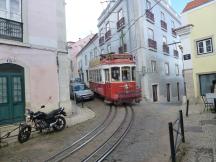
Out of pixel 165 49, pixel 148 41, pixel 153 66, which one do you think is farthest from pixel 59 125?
pixel 165 49

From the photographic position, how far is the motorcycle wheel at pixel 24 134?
32.0 ft

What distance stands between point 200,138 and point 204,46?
32.3 ft

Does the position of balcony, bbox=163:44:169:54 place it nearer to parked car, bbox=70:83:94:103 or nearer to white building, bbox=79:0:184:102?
white building, bbox=79:0:184:102

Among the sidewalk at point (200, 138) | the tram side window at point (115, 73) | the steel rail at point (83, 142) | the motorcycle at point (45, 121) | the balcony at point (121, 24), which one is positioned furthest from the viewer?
the balcony at point (121, 24)

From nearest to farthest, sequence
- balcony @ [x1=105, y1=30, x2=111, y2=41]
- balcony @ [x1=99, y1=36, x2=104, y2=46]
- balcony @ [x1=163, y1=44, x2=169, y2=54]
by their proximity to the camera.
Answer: balcony @ [x1=163, y1=44, x2=169, y2=54] → balcony @ [x1=105, y1=30, x2=111, y2=41] → balcony @ [x1=99, y1=36, x2=104, y2=46]

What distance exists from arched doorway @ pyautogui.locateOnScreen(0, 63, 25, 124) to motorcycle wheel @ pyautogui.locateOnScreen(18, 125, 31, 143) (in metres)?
2.34

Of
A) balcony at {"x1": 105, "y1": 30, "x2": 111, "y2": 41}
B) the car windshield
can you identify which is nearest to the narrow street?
the car windshield

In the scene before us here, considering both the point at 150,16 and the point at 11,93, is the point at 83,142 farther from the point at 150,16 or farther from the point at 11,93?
the point at 150,16

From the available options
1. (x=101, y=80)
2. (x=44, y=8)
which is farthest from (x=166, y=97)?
(x=44, y=8)

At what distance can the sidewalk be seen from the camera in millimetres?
7034

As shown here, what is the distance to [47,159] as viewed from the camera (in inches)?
304

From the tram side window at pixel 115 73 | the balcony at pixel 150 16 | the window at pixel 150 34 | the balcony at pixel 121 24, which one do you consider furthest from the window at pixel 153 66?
the tram side window at pixel 115 73

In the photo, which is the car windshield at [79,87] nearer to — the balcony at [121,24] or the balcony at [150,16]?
the balcony at [121,24]

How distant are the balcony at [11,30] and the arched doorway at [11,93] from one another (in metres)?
1.31
